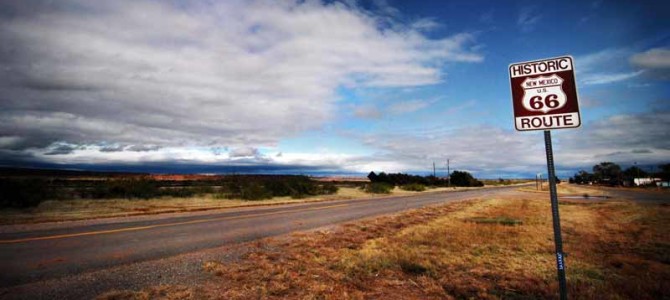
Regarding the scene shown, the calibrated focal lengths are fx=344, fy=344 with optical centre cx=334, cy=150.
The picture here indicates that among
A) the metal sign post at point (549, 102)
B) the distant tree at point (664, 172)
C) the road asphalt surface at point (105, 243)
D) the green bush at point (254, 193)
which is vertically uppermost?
the distant tree at point (664, 172)

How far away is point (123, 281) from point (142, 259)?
1736mm

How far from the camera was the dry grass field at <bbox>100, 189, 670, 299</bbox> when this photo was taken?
491cm

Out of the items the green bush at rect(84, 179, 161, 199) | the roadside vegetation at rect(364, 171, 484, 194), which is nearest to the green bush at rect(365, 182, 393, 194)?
the roadside vegetation at rect(364, 171, 484, 194)

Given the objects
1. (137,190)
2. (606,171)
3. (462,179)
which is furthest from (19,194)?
(606,171)

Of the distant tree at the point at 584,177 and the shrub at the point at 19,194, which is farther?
the distant tree at the point at 584,177

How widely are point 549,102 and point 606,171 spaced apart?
6183 inches

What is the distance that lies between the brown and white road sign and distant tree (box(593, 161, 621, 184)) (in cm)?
14353

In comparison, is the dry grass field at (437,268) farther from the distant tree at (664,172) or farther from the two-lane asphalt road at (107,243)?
the distant tree at (664,172)

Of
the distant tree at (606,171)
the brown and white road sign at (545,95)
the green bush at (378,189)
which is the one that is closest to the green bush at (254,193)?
the green bush at (378,189)

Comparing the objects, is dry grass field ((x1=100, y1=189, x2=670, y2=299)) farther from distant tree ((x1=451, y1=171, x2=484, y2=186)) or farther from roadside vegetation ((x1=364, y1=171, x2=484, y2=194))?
distant tree ((x1=451, y1=171, x2=484, y2=186))

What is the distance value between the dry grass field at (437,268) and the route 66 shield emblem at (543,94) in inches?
108

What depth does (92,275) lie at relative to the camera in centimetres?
594

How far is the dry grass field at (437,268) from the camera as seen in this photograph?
4.91 m

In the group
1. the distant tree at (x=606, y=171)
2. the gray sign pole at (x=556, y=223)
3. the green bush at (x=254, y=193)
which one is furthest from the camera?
the distant tree at (x=606, y=171)
